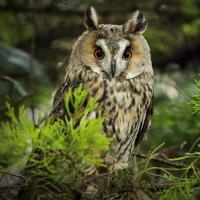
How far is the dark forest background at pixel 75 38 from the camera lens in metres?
4.33

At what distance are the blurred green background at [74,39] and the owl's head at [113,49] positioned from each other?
442 mm

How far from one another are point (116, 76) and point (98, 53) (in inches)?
6.9

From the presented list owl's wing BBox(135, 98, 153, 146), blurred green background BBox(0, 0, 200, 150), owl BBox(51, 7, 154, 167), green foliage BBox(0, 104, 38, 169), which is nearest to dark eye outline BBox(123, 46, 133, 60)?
owl BBox(51, 7, 154, 167)

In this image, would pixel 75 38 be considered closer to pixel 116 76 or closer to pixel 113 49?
pixel 116 76

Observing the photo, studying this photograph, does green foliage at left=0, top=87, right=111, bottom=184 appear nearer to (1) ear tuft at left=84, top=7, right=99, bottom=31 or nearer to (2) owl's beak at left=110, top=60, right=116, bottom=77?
(2) owl's beak at left=110, top=60, right=116, bottom=77

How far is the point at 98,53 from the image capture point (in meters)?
3.73

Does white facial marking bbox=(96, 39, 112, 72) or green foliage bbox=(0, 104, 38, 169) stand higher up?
white facial marking bbox=(96, 39, 112, 72)

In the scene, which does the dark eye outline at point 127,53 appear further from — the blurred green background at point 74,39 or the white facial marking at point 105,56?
the blurred green background at point 74,39

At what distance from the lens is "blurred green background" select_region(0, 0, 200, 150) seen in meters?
4.34

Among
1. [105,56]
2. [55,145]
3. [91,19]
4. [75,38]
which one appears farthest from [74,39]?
[55,145]

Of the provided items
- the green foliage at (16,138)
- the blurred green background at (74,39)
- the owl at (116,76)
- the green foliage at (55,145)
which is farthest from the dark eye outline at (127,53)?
the green foliage at (16,138)

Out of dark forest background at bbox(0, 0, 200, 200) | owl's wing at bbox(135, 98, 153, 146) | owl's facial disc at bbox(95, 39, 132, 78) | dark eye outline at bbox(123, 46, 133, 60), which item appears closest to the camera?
owl's facial disc at bbox(95, 39, 132, 78)

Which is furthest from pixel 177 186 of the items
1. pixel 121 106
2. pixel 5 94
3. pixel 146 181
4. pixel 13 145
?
pixel 5 94

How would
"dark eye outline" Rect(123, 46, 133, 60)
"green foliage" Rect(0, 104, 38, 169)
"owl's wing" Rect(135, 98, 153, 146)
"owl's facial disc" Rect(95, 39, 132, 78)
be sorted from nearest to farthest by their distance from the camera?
"green foliage" Rect(0, 104, 38, 169)
"owl's facial disc" Rect(95, 39, 132, 78)
"dark eye outline" Rect(123, 46, 133, 60)
"owl's wing" Rect(135, 98, 153, 146)
